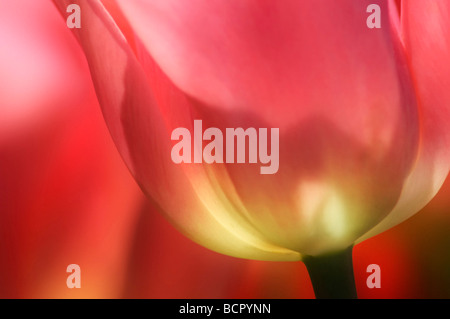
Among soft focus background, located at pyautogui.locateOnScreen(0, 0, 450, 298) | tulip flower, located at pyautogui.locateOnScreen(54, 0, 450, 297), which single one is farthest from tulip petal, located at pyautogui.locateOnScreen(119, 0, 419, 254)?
soft focus background, located at pyautogui.locateOnScreen(0, 0, 450, 298)

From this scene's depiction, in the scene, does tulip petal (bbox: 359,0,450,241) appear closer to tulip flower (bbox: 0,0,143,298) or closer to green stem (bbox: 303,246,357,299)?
green stem (bbox: 303,246,357,299)

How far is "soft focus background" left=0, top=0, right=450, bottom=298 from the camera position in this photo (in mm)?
296

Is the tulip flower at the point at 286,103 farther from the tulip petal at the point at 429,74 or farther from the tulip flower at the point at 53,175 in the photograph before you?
the tulip flower at the point at 53,175

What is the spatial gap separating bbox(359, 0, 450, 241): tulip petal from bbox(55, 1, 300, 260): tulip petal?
0.19 ft

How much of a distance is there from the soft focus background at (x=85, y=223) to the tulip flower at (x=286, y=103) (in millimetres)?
106

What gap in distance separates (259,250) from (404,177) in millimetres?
59

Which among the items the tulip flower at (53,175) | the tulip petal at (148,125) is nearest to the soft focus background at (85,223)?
the tulip flower at (53,175)

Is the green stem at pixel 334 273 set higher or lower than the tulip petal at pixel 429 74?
lower

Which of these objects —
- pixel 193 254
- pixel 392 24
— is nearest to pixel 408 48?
pixel 392 24

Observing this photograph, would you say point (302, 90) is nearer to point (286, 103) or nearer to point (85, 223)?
point (286, 103)

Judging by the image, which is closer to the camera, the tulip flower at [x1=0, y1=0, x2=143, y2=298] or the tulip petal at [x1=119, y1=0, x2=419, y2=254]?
the tulip petal at [x1=119, y1=0, x2=419, y2=254]

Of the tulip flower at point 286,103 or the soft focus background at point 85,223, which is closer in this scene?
the tulip flower at point 286,103

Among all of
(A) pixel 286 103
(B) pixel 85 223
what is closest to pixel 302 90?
(A) pixel 286 103

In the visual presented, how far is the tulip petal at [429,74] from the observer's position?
0.59 ft
